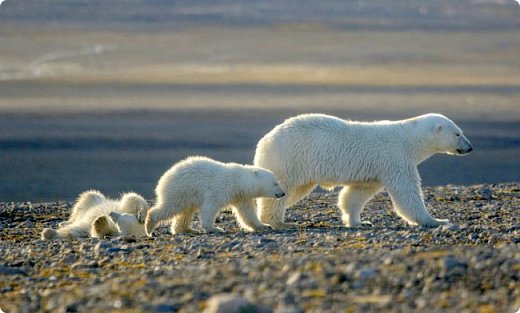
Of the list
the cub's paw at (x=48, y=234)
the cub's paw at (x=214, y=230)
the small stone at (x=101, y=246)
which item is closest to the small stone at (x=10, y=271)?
the small stone at (x=101, y=246)

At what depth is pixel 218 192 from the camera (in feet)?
35.7

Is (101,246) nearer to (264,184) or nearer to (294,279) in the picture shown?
(264,184)

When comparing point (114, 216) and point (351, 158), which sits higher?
point (351, 158)

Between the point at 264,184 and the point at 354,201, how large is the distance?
133 cm

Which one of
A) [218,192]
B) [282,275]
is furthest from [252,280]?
[218,192]

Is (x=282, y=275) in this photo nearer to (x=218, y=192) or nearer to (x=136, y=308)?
(x=136, y=308)

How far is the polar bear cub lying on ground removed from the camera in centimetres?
1098

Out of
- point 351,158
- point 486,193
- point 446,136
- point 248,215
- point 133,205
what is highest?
point 446,136

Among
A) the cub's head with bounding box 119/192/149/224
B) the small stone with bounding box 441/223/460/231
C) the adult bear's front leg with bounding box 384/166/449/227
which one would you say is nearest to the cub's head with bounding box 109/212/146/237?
the cub's head with bounding box 119/192/149/224

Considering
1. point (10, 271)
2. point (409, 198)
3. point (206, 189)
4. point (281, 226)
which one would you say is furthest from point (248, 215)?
point (10, 271)

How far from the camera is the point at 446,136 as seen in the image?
1173 centimetres

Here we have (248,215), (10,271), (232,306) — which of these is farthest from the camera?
(248,215)

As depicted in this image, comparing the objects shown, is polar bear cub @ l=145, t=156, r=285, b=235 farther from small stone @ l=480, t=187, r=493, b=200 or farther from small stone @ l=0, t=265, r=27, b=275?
small stone @ l=480, t=187, r=493, b=200

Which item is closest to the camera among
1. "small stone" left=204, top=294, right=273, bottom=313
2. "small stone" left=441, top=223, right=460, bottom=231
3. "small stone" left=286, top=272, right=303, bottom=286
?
"small stone" left=204, top=294, right=273, bottom=313
